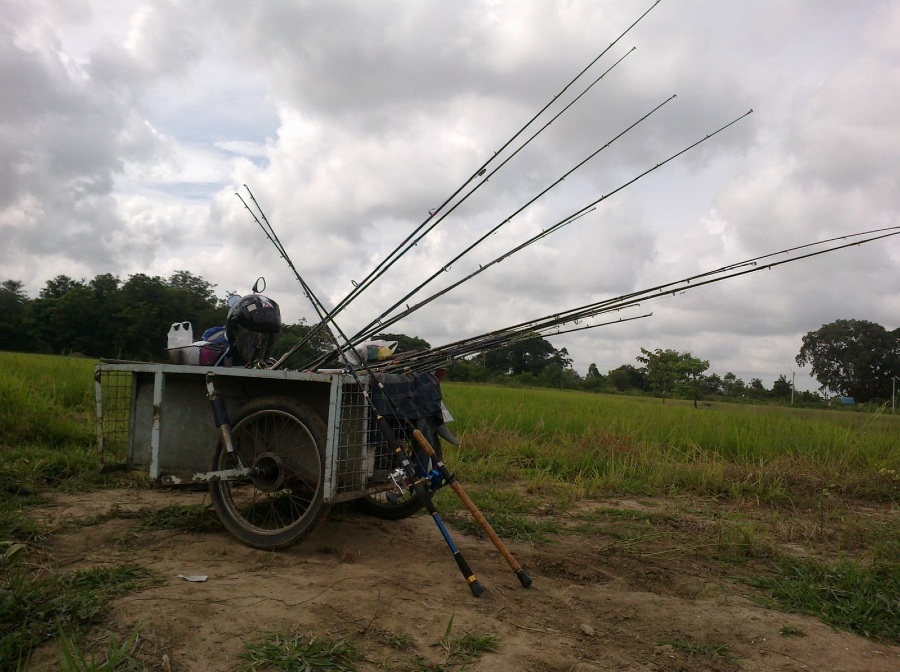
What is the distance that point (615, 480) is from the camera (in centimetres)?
634

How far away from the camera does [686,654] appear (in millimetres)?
2613

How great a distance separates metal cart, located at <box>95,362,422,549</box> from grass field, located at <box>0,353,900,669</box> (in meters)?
0.42

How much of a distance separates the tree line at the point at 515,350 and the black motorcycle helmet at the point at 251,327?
27.4ft

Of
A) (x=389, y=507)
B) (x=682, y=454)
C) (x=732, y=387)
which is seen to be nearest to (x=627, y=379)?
(x=732, y=387)

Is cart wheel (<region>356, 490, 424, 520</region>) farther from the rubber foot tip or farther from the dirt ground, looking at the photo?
the rubber foot tip

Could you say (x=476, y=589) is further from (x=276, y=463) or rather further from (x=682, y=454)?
(x=682, y=454)

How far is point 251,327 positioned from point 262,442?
71cm

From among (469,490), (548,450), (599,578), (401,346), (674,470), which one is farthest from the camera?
(548,450)

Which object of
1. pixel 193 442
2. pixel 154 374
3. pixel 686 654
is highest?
pixel 154 374

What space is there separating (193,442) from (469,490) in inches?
100

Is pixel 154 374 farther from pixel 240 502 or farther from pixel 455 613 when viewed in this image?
pixel 455 613

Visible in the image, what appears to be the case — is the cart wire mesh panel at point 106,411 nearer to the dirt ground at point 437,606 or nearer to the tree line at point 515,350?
the dirt ground at point 437,606

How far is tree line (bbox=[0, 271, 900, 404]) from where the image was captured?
18.6 m

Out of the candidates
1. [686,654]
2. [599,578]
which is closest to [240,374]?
[599,578]
